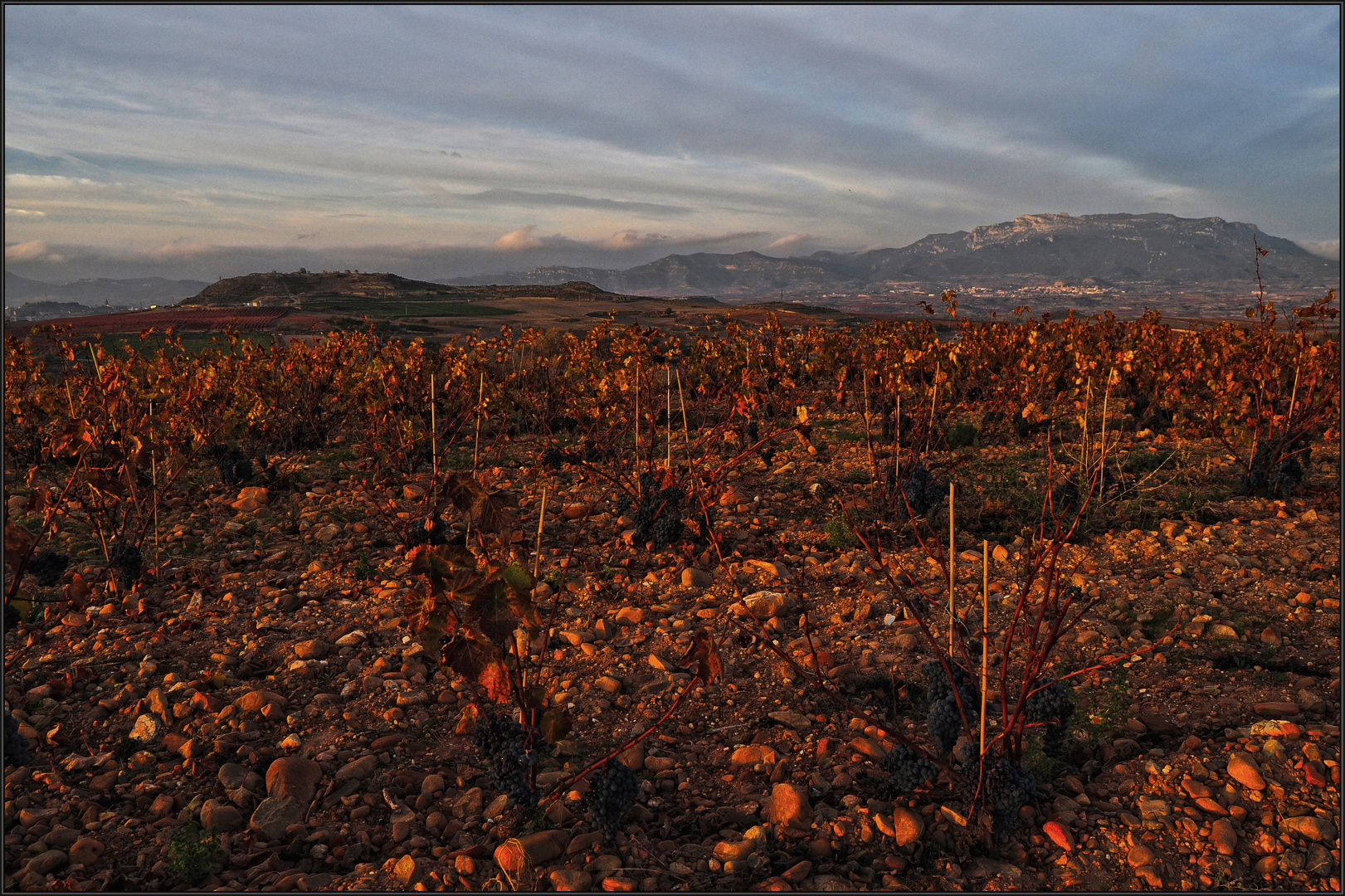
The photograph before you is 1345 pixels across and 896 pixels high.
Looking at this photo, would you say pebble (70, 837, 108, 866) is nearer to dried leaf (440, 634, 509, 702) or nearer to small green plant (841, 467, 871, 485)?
dried leaf (440, 634, 509, 702)

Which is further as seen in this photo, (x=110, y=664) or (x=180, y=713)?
(x=110, y=664)

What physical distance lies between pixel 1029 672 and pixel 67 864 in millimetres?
3463

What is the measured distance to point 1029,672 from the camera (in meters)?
2.32

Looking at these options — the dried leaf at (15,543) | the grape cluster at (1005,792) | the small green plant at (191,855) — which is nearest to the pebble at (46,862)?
the small green plant at (191,855)

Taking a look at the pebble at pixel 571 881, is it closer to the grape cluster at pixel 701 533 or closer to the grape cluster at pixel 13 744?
the grape cluster at pixel 13 744

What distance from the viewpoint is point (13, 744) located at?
271 centimetres

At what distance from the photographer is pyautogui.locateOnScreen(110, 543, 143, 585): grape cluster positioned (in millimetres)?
4750

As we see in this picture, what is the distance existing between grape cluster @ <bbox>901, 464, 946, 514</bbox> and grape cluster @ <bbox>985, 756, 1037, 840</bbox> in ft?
11.1

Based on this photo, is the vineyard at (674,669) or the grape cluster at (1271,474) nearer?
the vineyard at (674,669)

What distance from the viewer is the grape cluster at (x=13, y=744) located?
2.69 meters

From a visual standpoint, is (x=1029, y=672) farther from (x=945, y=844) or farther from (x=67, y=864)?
(x=67, y=864)

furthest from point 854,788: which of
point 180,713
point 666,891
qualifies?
point 180,713

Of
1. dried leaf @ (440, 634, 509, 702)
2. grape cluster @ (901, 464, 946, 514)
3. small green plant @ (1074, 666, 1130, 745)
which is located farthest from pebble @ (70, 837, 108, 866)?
grape cluster @ (901, 464, 946, 514)

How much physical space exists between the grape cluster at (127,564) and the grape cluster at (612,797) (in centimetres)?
410
